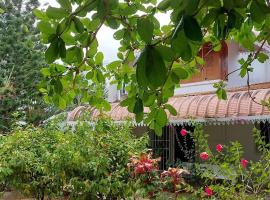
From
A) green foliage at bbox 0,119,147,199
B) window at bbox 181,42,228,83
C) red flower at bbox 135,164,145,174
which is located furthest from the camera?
window at bbox 181,42,228,83

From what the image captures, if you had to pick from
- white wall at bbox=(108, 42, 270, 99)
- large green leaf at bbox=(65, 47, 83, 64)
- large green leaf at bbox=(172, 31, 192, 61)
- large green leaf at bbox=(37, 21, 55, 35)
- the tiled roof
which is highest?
white wall at bbox=(108, 42, 270, 99)

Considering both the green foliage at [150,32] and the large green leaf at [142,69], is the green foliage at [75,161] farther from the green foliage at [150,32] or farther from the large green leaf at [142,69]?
the large green leaf at [142,69]

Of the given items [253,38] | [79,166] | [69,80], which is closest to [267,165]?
[79,166]

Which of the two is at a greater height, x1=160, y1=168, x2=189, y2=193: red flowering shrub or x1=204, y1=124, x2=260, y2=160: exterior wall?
x1=204, y1=124, x2=260, y2=160: exterior wall

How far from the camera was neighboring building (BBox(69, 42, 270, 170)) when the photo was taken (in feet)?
39.7

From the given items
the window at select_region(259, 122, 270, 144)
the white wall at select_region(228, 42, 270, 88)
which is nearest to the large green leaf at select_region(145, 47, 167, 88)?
the window at select_region(259, 122, 270, 144)

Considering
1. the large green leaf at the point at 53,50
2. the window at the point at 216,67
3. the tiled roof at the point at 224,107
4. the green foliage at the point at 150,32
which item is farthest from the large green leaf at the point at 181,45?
the window at the point at 216,67

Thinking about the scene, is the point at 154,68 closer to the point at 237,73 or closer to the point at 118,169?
the point at 118,169

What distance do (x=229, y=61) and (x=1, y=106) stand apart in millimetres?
11676

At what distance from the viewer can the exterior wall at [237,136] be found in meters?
14.3

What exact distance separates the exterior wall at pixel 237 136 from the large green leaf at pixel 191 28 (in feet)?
45.0

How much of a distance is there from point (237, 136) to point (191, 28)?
47.4 ft

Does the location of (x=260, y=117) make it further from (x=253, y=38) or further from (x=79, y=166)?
(x=253, y=38)

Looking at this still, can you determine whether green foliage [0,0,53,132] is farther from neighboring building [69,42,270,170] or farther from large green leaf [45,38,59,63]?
large green leaf [45,38,59,63]
